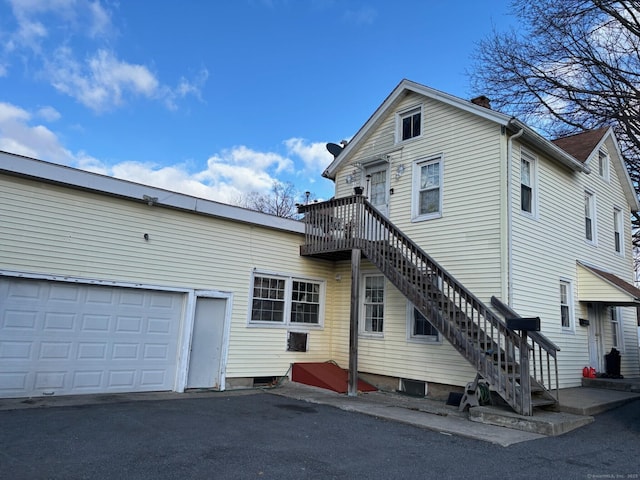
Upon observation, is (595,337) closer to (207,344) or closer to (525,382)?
(525,382)

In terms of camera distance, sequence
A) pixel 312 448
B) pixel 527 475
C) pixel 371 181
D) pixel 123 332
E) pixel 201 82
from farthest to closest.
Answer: pixel 201 82 → pixel 371 181 → pixel 123 332 → pixel 312 448 → pixel 527 475

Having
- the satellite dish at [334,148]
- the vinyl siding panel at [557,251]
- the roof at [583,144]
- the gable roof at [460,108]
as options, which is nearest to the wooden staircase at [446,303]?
the vinyl siding panel at [557,251]

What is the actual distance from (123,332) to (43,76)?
847cm

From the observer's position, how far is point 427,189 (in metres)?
11.1

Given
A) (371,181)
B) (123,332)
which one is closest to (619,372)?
(371,181)

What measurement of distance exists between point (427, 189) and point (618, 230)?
760 centimetres

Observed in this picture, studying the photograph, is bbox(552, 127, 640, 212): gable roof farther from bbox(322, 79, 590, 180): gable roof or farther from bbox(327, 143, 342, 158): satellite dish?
bbox(327, 143, 342, 158): satellite dish

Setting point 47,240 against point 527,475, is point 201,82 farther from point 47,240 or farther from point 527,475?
point 527,475

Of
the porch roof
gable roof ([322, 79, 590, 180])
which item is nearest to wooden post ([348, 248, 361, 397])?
gable roof ([322, 79, 590, 180])

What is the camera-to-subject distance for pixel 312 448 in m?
5.53

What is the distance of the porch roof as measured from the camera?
10875 millimetres

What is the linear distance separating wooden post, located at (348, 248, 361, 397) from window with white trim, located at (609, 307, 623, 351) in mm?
8169

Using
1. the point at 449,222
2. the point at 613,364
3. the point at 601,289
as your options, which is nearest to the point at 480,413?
the point at 449,222

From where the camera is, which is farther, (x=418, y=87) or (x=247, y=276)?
(x=418, y=87)
